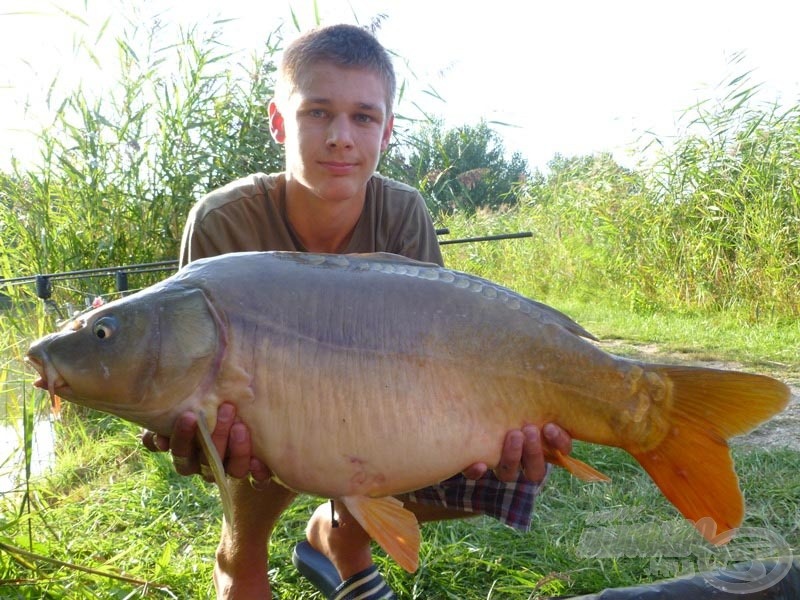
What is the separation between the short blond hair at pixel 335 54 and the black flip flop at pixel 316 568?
1.05m

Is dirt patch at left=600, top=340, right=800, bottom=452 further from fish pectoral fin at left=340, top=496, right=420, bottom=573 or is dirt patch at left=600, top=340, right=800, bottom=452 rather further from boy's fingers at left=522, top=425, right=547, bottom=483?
fish pectoral fin at left=340, top=496, right=420, bottom=573

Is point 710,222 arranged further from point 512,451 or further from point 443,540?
point 512,451

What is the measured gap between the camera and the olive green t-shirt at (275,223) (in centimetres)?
182

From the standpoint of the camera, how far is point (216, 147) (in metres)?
3.67

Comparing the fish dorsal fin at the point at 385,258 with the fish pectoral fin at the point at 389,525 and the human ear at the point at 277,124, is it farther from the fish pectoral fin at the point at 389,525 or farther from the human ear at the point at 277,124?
the human ear at the point at 277,124

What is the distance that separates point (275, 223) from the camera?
6.17 feet

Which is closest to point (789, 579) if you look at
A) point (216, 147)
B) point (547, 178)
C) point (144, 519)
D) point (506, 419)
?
point (506, 419)

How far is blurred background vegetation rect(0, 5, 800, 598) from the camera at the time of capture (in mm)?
1864

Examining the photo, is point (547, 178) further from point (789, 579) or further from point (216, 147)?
point (789, 579)

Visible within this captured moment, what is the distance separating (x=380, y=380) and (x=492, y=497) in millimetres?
524

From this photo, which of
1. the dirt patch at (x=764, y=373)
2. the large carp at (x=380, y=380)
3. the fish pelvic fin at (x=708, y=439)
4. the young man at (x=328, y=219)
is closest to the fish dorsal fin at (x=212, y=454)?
the large carp at (x=380, y=380)

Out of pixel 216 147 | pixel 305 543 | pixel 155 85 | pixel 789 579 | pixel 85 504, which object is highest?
pixel 155 85

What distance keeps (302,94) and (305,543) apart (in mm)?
1040

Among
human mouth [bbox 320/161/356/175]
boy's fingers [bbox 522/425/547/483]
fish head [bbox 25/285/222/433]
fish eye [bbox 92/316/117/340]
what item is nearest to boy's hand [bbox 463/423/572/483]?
boy's fingers [bbox 522/425/547/483]
